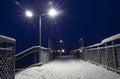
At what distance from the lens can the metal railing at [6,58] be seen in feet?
12.1

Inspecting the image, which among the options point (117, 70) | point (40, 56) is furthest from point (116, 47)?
point (40, 56)

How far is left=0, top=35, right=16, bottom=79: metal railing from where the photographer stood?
367cm

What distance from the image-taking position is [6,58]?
3943 mm

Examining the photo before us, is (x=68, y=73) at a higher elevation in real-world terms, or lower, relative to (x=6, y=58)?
lower

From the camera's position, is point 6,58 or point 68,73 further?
point 68,73

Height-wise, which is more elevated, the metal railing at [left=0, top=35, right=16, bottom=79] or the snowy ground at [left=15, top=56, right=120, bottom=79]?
the metal railing at [left=0, top=35, right=16, bottom=79]

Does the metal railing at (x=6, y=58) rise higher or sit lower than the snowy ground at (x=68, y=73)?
higher

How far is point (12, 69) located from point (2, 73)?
70 cm

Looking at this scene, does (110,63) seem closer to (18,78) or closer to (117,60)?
(117,60)

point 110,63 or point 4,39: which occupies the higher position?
point 4,39

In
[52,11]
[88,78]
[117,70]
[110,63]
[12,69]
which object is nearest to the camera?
[12,69]

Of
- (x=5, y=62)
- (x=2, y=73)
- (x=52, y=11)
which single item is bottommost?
(x=2, y=73)

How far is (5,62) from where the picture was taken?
3846mm

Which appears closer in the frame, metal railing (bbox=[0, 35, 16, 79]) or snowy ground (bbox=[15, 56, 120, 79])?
metal railing (bbox=[0, 35, 16, 79])
